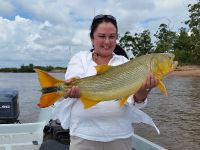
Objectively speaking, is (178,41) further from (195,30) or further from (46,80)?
(46,80)

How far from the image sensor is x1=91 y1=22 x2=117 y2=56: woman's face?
3.46 m

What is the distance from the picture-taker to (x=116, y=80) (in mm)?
3320

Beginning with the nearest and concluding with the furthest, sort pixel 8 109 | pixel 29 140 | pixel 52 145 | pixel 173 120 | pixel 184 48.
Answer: pixel 52 145, pixel 29 140, pixel 8 109, pixel 173 120, pixel 184 48

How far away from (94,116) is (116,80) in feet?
A: 1.13

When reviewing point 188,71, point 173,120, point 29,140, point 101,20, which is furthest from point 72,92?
point 188,71

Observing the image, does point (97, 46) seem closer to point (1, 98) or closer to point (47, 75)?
point (47, 75)

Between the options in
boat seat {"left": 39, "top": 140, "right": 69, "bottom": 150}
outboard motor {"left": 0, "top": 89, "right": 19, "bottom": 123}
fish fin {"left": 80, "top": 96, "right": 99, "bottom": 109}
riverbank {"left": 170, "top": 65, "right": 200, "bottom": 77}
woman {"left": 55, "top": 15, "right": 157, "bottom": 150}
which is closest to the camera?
fish fin {"left": 80, "top": 96, "right": 99, "bottom": 109}

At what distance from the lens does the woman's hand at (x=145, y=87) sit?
3221 mm

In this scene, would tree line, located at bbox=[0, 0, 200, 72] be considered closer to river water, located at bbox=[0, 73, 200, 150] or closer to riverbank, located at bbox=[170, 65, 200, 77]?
riverbank, located at bbox=[170, 65, 200, 77]

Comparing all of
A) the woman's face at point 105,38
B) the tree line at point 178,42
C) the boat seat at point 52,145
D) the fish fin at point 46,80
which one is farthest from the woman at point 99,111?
the tree line at point 178,42

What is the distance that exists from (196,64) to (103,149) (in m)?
55.6

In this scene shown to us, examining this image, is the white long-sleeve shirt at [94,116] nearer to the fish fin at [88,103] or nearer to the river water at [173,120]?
the fish fin at [88,103]

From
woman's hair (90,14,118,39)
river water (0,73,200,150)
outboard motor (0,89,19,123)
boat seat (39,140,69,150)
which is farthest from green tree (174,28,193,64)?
woman's hair (90,14,118,39)

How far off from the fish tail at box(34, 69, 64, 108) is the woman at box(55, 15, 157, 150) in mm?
98
